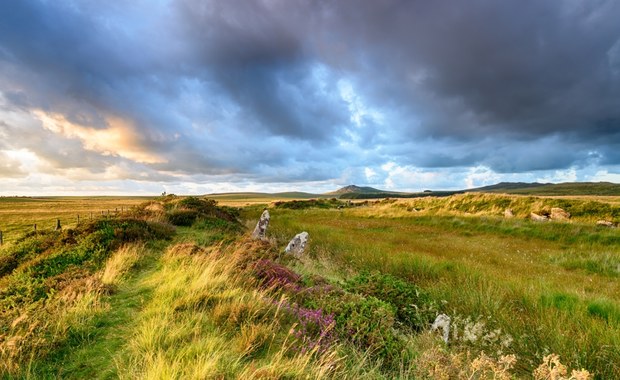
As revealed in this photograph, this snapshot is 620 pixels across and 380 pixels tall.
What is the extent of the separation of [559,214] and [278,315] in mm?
25630

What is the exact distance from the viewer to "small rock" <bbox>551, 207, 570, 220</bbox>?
73.1 ft

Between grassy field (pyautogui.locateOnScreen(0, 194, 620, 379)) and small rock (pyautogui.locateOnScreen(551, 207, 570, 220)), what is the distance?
37.7 ft

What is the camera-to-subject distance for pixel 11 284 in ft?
23.8

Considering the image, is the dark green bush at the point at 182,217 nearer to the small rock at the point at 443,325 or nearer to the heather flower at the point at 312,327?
the heather flower at the point at 312,327

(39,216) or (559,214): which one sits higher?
(559,214)

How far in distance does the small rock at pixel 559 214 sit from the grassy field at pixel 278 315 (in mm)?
11486

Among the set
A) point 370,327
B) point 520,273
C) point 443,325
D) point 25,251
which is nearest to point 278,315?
point 370,327

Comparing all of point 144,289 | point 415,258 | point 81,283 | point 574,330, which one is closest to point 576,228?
point 415,258

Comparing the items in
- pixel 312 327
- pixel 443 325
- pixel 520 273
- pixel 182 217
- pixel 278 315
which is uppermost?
pixel 182 217


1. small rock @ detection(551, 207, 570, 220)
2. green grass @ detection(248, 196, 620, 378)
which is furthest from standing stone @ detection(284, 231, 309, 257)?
small rock @ detection(551, 207, 570, 220)

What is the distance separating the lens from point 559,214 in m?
22.7

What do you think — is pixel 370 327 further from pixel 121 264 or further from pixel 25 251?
pixel 25 251

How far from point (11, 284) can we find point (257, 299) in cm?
633

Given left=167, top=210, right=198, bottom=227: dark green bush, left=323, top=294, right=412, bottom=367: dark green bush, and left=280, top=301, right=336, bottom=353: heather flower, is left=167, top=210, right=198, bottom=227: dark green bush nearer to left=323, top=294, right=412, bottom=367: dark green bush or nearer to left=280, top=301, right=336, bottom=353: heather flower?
left=280, top=301, right=336, bottom=353: heather flower
